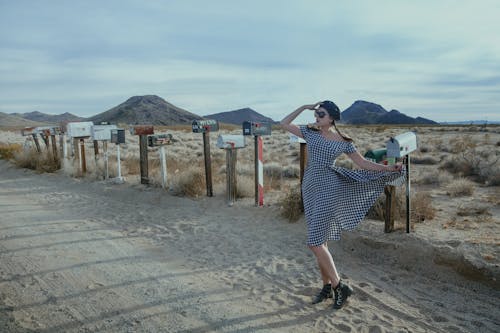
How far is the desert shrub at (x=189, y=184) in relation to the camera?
30.3 feet

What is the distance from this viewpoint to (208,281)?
4742 millimetres

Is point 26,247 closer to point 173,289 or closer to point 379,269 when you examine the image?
point 173,289

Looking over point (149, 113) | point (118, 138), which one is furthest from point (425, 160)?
point (149, 113)

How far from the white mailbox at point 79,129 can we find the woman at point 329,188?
10.0 meters

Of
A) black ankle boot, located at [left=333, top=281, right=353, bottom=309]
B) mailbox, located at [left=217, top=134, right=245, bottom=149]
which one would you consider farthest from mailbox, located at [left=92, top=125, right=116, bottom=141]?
black ankle boot, located at [left=333, top=281, right=353, bottom=309]

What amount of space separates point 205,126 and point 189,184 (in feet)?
4.28

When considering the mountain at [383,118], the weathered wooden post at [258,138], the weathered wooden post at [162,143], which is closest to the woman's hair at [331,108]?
the weathered wooden post at [258,138]

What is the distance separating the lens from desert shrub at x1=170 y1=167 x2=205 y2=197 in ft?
30.3

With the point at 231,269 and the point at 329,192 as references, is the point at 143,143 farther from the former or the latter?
the point at 329,192

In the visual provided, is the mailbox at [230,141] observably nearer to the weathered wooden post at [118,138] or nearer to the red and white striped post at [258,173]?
the red and white striped post at [258,173]

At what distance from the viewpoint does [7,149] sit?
1920cm

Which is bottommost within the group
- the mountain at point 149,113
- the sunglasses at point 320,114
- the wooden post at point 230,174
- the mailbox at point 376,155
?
the wooden post at point 230,174

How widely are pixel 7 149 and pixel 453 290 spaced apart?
64.8 feet

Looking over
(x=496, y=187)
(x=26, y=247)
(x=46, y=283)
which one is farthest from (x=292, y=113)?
(x=496, y=187)
